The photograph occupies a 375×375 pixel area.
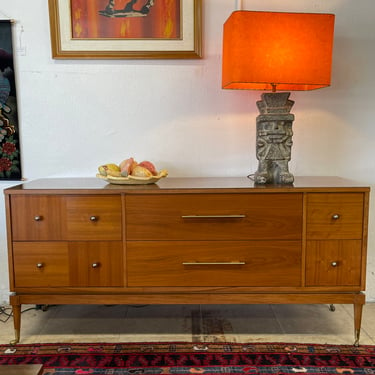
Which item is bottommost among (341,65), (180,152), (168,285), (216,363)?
(216,363)

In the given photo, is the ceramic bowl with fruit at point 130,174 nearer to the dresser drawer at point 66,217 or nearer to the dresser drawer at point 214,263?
the dresser drawer at point 66,217

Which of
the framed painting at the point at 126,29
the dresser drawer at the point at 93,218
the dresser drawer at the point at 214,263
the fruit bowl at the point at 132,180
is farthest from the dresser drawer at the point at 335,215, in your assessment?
the framed painting at the point at 126,29

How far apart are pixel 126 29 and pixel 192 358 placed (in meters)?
1.67

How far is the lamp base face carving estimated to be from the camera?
70.2 inches

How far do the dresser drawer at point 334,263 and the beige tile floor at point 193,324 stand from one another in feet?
1.10

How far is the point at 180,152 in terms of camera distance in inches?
84.2

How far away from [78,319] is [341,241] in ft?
4.56

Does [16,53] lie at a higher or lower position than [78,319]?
higher

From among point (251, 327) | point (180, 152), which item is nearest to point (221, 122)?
point (180, 152)

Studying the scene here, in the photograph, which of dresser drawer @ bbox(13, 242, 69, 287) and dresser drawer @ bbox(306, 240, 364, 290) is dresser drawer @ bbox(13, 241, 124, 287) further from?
dresser drawer @ bbox(306, 240, 364, 290)

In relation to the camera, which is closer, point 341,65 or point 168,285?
point 168,285

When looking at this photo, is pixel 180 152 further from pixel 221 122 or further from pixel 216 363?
pixel 216 363

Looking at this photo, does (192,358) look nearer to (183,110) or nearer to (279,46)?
(183,110)

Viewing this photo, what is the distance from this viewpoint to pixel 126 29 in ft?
6.69
